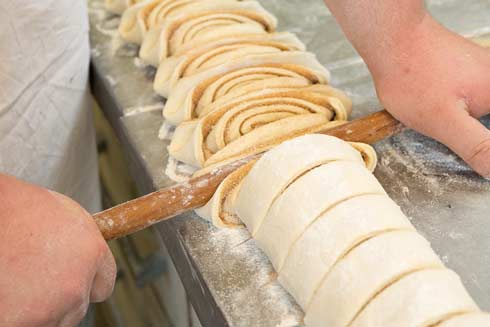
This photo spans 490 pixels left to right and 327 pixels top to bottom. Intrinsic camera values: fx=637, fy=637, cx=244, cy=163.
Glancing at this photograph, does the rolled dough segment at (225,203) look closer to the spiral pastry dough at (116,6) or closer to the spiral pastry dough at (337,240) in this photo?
the spiral pastry dough at (337,240)

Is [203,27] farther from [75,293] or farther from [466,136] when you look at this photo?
[75,293]

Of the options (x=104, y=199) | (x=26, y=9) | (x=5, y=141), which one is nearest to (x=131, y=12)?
(x=26, y=9)

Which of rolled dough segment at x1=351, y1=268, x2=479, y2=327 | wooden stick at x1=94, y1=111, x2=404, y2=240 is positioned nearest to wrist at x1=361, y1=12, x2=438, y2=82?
wooden stick at x1=94, y1=111, x2=404, y2=240

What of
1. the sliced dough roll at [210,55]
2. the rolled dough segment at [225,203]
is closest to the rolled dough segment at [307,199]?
the rolled dough segment at [225,203]

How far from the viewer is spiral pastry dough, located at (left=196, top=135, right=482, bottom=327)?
37.4 inches

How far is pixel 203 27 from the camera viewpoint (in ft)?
5.37

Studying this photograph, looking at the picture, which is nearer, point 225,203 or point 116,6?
point 225,203

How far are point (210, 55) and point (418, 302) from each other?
840 millimetres

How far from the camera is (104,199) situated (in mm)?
2373

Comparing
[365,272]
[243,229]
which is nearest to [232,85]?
[243,229]

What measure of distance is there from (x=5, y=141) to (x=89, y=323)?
2.04 feet

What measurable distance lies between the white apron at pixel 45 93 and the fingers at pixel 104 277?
1.67 feet

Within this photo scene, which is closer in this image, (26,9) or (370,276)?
(370,276)

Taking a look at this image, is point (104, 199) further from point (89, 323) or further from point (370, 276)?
point (370, 276)
